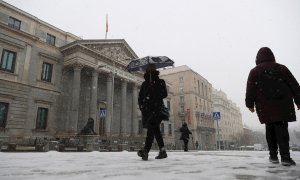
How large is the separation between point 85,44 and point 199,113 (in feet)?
119

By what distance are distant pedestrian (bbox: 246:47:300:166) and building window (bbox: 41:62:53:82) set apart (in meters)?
23.2

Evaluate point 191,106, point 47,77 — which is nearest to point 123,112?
point 47,77

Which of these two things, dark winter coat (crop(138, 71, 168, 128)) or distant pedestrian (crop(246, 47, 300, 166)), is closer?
distant pedestrian (crop(246, 47, 300, 166))

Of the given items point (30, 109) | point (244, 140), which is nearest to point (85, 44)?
point (30, 109)

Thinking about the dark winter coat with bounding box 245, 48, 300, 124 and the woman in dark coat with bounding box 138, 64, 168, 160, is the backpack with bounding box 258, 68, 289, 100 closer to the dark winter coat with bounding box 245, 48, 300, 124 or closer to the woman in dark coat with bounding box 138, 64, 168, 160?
the dark winter coat with bounding box 245, 48, 300, 124

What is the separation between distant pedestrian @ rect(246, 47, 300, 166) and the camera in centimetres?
351

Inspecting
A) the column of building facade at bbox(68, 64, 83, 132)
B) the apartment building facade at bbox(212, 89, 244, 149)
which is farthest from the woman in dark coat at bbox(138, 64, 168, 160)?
the apartment building facade at bbox(212, 89, 244, 149)

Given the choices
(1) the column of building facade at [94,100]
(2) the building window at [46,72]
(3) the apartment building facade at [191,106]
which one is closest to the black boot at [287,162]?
(1) the column of building facade at [94,100]

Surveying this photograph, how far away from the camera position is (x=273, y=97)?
3648 mm

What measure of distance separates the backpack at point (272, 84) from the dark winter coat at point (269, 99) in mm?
22

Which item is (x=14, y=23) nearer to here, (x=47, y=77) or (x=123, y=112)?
(x=47, y=77)

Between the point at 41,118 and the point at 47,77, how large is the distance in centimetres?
446

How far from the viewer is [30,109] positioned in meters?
21.1

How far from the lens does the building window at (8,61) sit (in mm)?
19953
